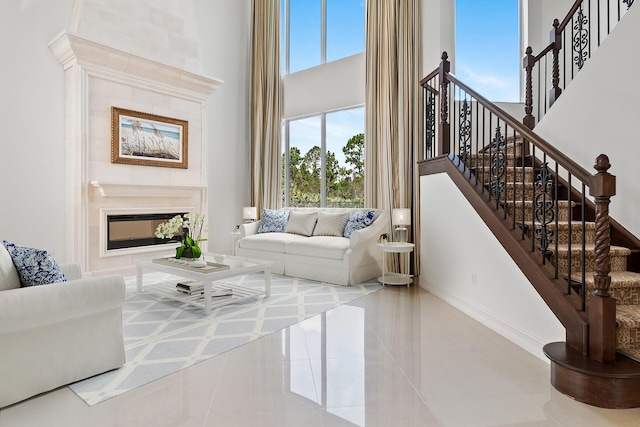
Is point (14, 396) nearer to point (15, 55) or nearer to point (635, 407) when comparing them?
point (635, 407)

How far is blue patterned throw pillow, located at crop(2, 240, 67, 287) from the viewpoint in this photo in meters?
2.23

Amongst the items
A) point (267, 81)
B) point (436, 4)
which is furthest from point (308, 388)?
point (267, 81)

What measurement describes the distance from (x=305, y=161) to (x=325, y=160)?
0.50 metres

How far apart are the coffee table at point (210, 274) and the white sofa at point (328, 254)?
94 centimetres

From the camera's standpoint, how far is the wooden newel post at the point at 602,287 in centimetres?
218

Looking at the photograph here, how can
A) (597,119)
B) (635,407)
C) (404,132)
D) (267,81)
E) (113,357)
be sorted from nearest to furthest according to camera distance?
(635,407), (113,357), (597,119), (404,132), (267,81)

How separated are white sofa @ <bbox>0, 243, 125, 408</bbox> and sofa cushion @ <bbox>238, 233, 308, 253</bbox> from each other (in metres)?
3.12

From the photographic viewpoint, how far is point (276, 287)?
4770 mm

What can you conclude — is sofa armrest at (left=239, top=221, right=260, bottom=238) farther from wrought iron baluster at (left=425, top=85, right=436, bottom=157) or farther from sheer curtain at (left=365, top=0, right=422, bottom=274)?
wrought iron baluster at (left=425, top=85, right=436, bottom=157)

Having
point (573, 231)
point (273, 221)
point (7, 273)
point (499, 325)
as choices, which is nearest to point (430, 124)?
point (573, 231)

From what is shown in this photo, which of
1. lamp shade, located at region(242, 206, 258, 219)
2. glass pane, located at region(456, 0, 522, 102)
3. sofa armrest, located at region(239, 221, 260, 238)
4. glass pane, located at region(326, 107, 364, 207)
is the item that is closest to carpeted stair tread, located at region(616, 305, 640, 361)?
glass pane, located at region(456, 0, 522, 102)

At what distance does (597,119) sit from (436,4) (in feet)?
9.58

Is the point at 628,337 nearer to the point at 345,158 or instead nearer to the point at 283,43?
the point at 345,158

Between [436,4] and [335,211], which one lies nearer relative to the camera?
[436,4]
